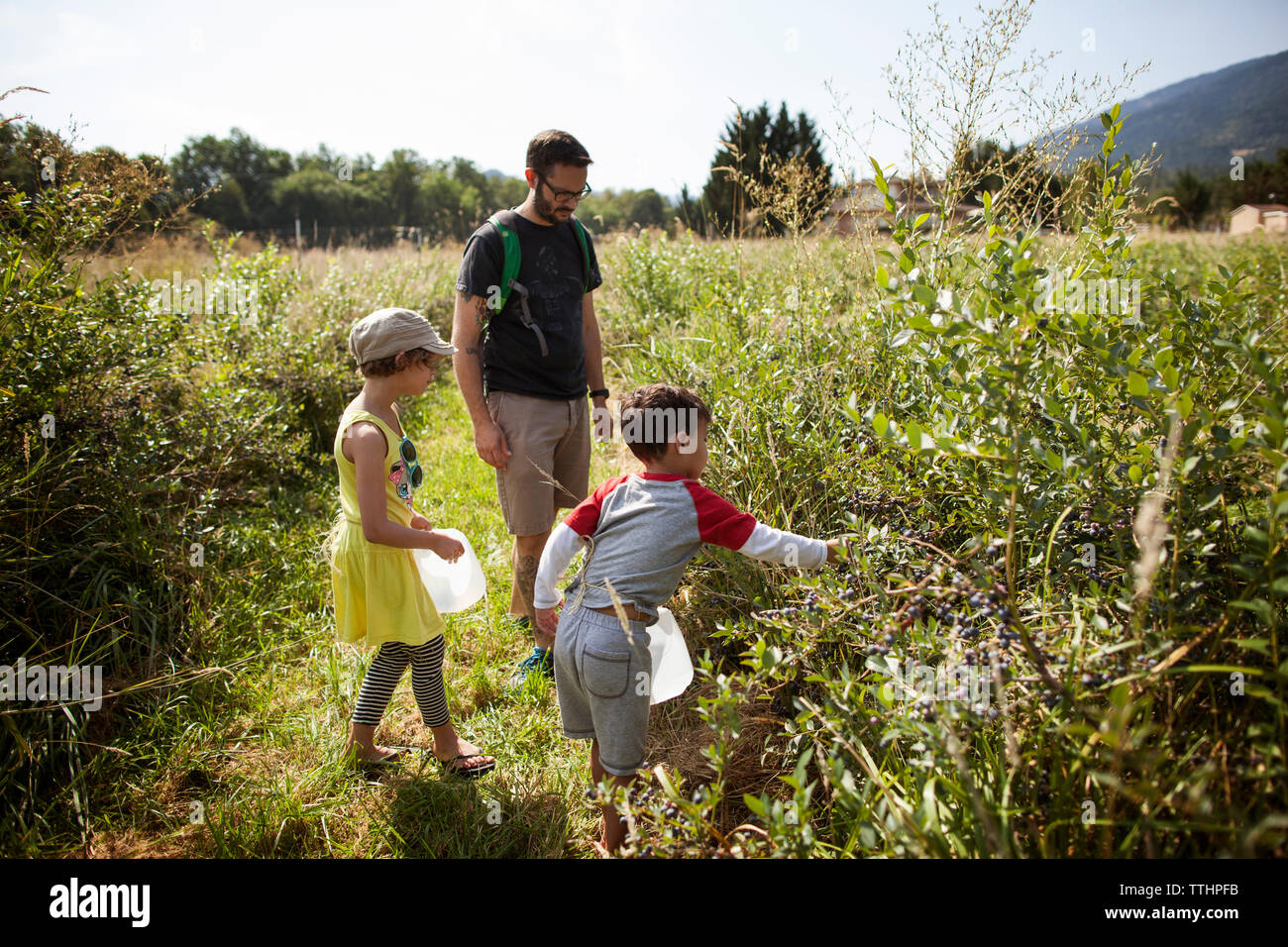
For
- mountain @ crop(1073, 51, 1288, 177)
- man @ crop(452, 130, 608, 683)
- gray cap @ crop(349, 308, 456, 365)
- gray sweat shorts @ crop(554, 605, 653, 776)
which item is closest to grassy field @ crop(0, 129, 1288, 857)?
gray sweat shorts @ crop(554, 605, 653, 776)

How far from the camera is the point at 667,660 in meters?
2.11

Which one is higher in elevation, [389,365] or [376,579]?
[389,365]

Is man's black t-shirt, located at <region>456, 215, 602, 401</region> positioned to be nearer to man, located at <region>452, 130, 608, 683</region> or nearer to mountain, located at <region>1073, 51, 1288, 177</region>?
man, located at <region>452, 130, 608, 683</region>

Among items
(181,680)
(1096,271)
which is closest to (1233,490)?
(1096,271)

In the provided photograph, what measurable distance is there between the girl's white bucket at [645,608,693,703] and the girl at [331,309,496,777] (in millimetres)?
702

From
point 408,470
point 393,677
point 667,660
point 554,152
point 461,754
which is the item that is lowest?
point 461,754

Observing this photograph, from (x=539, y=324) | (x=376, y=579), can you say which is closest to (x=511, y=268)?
(x=539, y=324)

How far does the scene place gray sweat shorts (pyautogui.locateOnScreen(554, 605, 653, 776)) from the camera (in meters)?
1.84

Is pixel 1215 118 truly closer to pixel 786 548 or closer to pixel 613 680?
pixel 786 548

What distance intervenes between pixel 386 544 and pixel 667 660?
961mm

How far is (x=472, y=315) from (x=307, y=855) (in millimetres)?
1930

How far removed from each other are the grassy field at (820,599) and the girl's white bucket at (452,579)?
0.55 m

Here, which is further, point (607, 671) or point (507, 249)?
point (507, 249)
